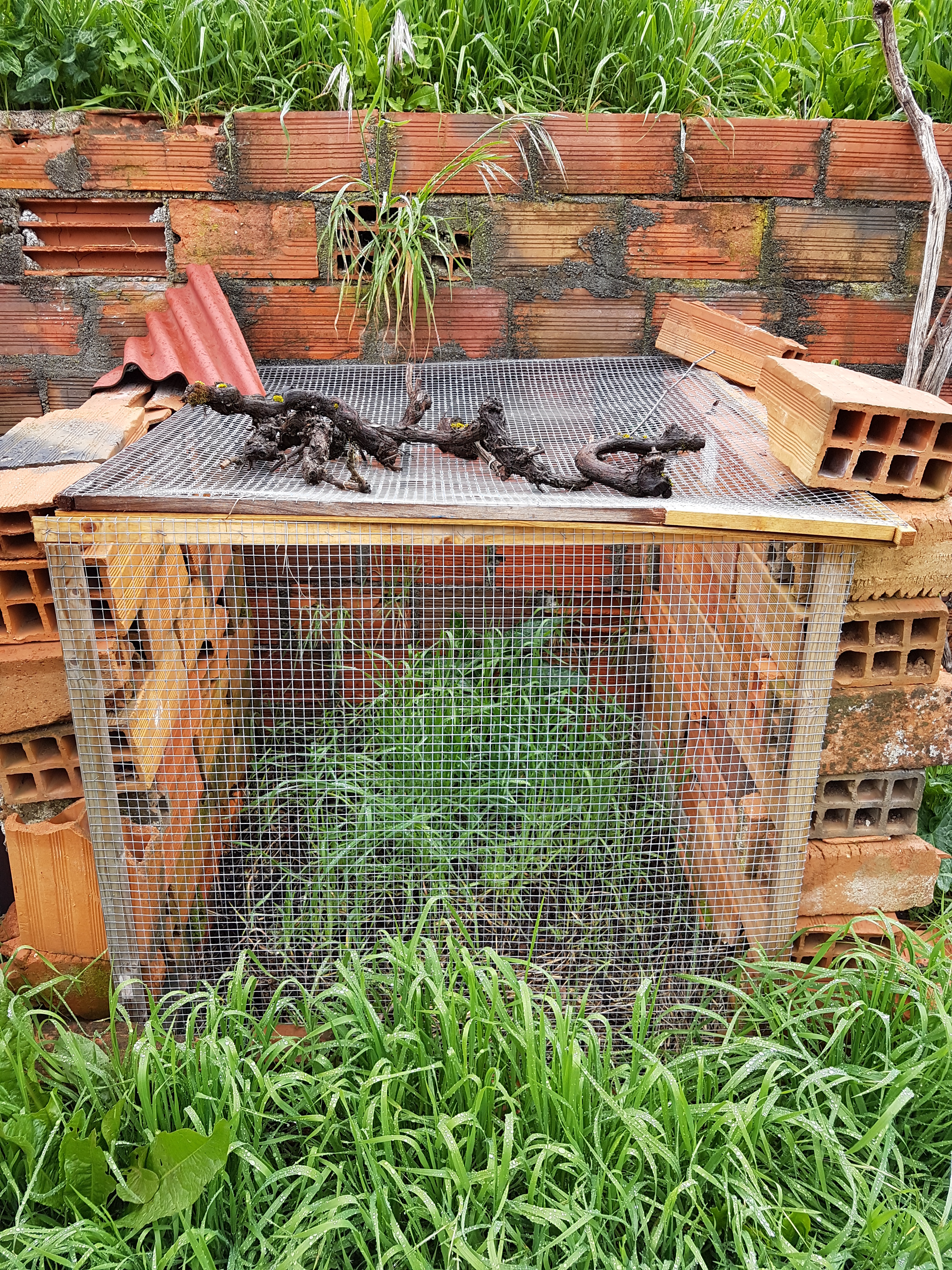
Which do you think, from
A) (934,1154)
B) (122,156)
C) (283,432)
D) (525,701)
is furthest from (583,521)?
(122,156)

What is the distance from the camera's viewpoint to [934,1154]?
6.80 ft

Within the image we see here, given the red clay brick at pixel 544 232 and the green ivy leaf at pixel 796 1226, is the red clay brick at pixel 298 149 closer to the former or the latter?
the red clay brick at pixel 544 232

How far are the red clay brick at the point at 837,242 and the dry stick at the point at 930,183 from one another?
15 cm

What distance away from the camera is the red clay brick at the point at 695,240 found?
3.46 metres

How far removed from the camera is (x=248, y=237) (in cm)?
337

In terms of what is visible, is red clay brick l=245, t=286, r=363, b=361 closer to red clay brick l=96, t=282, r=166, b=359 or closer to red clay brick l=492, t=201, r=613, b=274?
red clay brick l=96, t=282, r=166, b=359

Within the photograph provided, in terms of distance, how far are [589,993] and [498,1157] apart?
69 centimetres

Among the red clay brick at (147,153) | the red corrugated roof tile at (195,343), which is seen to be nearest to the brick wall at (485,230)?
the red clay brick at (147,153)

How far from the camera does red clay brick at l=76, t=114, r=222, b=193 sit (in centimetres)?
324

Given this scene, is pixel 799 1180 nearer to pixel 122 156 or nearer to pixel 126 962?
pixel 126 962

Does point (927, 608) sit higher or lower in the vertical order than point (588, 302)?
lower

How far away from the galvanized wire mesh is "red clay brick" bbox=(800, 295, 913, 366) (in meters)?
1.09

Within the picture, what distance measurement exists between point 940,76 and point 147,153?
2832 millimetres

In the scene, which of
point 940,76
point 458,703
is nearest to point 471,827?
point 458,703
